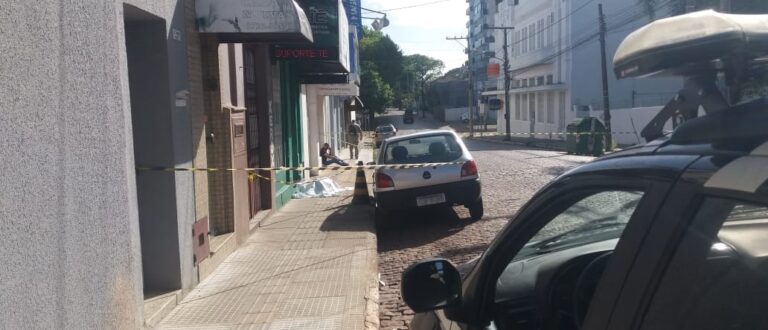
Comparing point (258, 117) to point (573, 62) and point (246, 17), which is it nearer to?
point (246, 17)

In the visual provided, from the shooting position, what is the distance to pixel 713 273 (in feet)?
5.19

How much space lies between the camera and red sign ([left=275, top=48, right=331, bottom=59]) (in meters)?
12.0

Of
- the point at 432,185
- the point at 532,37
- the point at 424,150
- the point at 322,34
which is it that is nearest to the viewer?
the point at 432,185

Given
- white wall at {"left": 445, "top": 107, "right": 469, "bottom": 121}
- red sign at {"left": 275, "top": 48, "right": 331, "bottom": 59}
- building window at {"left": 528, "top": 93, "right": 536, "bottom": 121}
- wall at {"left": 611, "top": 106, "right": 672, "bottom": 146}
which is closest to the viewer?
red sign at {"left": 275, "top": 48, "right": 331, "bottom": 59}

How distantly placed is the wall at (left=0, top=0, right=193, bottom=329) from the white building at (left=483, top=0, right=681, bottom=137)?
33.5 m

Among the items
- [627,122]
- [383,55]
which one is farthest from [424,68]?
[627,122]

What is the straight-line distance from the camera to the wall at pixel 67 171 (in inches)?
135

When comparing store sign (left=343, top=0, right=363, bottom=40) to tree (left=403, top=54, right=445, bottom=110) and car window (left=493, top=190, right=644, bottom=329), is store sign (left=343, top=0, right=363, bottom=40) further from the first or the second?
tree (left=403, top=54, right=445, bottom=110)

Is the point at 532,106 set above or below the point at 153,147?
above

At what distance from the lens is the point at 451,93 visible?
10562 centimetres

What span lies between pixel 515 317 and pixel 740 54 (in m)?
1.21

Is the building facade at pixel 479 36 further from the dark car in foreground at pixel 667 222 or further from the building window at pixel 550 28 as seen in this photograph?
the dark car in foreground at pixel 667 222

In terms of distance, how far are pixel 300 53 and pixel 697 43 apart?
34.5 ft

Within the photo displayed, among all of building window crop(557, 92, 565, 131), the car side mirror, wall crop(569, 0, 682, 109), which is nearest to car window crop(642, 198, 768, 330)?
the car side mirror
